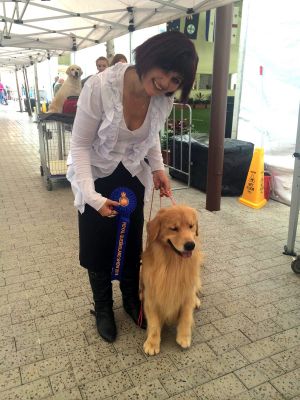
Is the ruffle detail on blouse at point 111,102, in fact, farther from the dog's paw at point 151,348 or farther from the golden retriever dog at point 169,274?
the dog's paw at point 151,348

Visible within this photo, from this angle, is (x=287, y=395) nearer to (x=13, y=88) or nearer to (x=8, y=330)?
(x=8, y=330)

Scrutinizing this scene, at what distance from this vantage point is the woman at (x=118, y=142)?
4.45 feet

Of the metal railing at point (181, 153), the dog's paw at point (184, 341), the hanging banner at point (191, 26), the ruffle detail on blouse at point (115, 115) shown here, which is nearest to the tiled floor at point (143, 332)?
the dog's paw at point (184, 341)

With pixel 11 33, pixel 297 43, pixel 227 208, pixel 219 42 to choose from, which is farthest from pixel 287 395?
pixel 11 33

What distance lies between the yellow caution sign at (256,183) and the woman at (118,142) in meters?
2.41

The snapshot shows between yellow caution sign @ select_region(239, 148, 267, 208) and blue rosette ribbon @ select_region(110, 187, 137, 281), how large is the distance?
8.66ft

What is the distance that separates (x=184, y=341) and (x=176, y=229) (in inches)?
25.6

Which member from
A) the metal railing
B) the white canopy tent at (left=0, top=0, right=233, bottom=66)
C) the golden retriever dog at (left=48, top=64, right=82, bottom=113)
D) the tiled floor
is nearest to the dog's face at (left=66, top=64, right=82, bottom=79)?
the golden retriever dog at (left=48, top=64, right=82, bottom=113)

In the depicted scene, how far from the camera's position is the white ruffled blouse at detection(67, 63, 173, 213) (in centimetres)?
146

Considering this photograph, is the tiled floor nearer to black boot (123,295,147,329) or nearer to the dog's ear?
black boot (123,295,147,329)

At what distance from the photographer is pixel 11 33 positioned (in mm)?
6633

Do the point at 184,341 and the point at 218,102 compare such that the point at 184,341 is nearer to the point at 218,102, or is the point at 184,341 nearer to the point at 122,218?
the point at 122,218

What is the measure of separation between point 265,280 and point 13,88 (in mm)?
30815

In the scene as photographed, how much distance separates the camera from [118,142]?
1.59 meters
